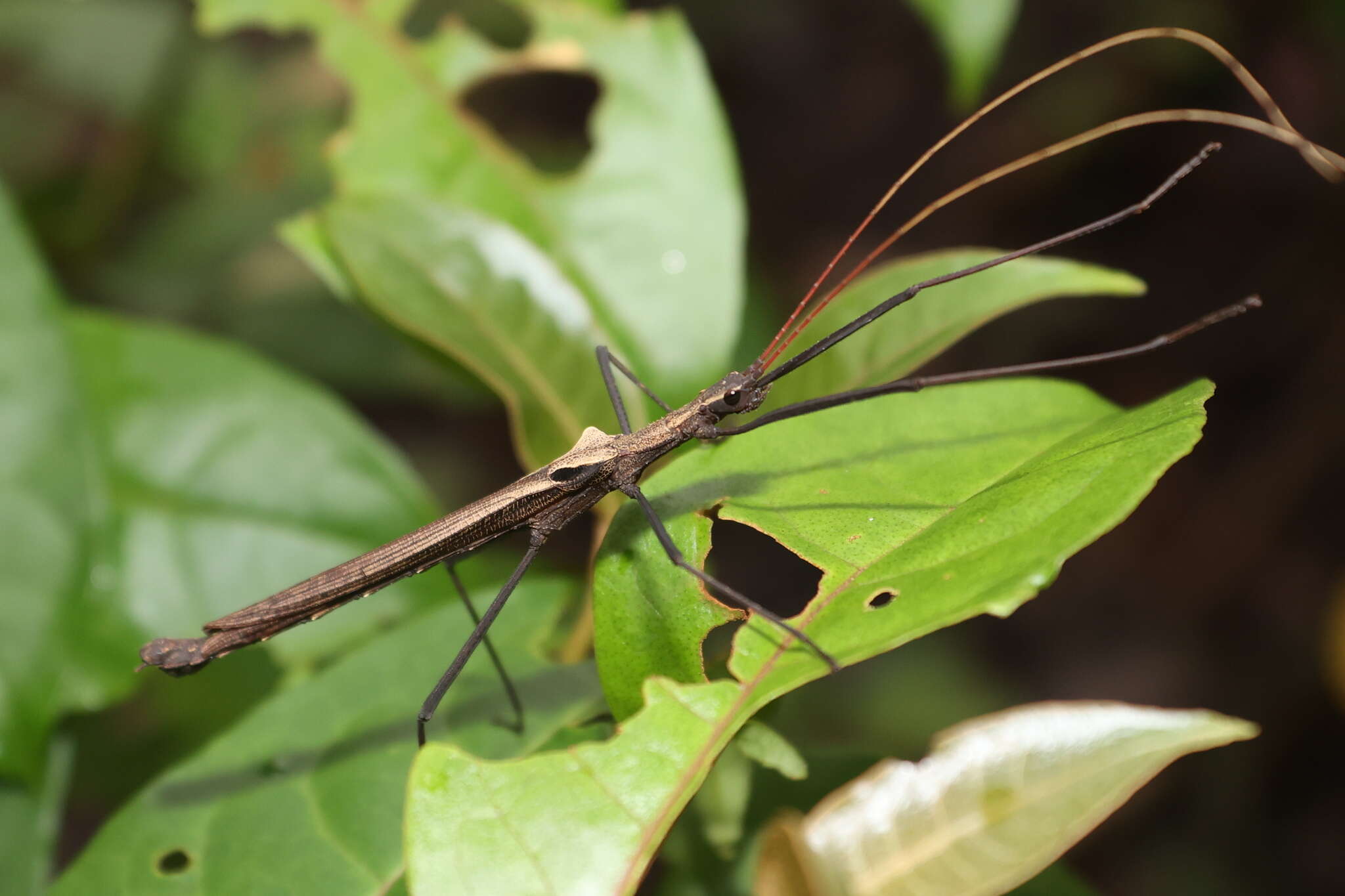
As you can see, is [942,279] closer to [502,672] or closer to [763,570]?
[502,672]

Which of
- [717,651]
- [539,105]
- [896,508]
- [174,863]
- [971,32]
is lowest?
[174,863]

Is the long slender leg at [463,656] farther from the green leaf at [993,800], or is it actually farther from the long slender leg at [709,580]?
the green leaf at [993,800]

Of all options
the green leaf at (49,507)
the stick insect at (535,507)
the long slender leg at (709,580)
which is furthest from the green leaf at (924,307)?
the green leaf at (49,507)

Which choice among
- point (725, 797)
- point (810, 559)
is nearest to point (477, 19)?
point (810, 559)

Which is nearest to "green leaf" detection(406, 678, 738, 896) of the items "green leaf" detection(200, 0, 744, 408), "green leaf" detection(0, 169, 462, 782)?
"green leaf" detection(200, 0, 744, 408)

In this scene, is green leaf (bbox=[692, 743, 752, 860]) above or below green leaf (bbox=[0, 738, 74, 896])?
above

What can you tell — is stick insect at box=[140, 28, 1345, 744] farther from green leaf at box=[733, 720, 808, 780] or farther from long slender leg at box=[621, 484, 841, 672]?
green leaf at box=[733, 720, 808, 780]
